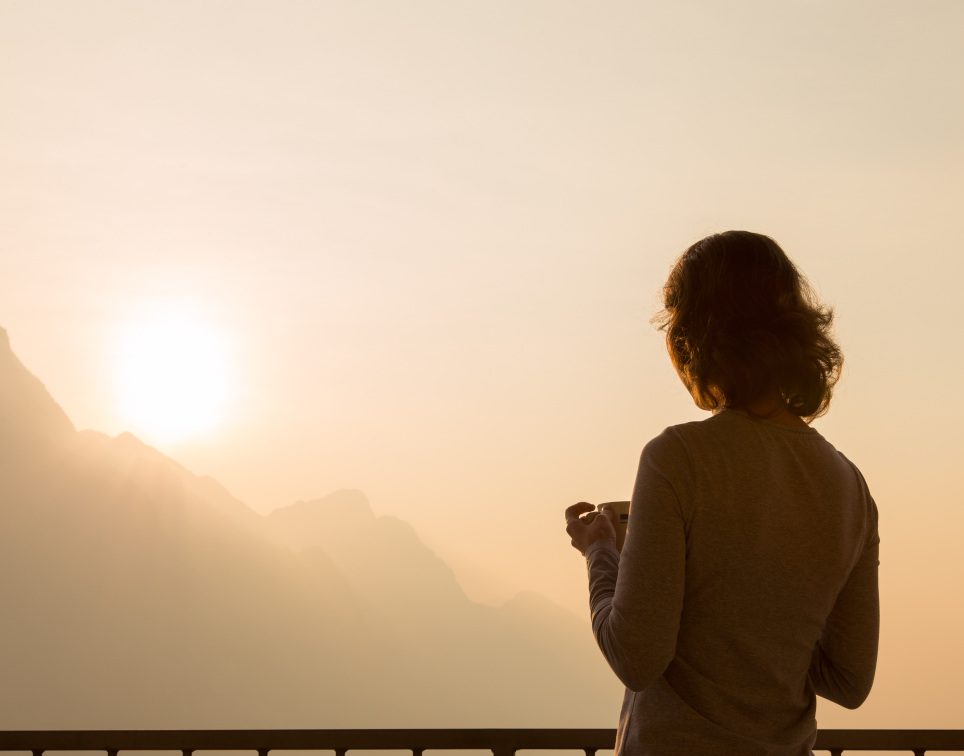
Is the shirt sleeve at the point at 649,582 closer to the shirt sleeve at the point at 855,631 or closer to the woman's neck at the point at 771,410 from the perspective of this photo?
the woman's neck at the point at 771,410

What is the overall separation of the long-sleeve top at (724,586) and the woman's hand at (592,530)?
0.35 ft

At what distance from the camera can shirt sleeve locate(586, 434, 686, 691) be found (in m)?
0.98

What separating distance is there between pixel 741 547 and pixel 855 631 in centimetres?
28

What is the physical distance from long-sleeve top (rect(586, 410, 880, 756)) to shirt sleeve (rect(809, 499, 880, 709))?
3.0 inches

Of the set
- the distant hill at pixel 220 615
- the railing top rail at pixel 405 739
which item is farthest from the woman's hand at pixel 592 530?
the distant hill at pixel 220 615

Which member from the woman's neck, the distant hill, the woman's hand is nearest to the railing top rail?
the woman's hand

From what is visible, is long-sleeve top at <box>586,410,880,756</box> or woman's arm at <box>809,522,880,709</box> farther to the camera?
woman's arm at <box>809,522,880,709</box>

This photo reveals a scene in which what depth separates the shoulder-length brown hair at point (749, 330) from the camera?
107cm

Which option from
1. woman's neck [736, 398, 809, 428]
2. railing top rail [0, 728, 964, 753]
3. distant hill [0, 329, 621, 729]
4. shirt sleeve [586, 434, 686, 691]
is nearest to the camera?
shirt sleeve [586, 434, 686, 691]

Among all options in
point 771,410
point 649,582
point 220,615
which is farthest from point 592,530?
point 220,615

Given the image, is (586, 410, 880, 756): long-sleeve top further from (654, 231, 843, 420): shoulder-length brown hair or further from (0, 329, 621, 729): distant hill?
(0, 329, 621, 729): distant hill

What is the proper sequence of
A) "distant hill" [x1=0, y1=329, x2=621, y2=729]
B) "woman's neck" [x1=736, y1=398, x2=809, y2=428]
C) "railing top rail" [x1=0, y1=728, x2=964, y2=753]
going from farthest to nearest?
1. "distant hill" [x1=0, y1=329, x2=621, y2=729]
2. "railing top rail" [x1=0, y1=728, x2=964, y2=753]
3. "woman's neck" [x1=736, y1=398, x2=809, y2=428]

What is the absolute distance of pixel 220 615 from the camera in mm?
133250

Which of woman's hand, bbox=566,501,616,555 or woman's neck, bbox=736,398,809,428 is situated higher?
woman's neck, bbox=736,398,809,428
